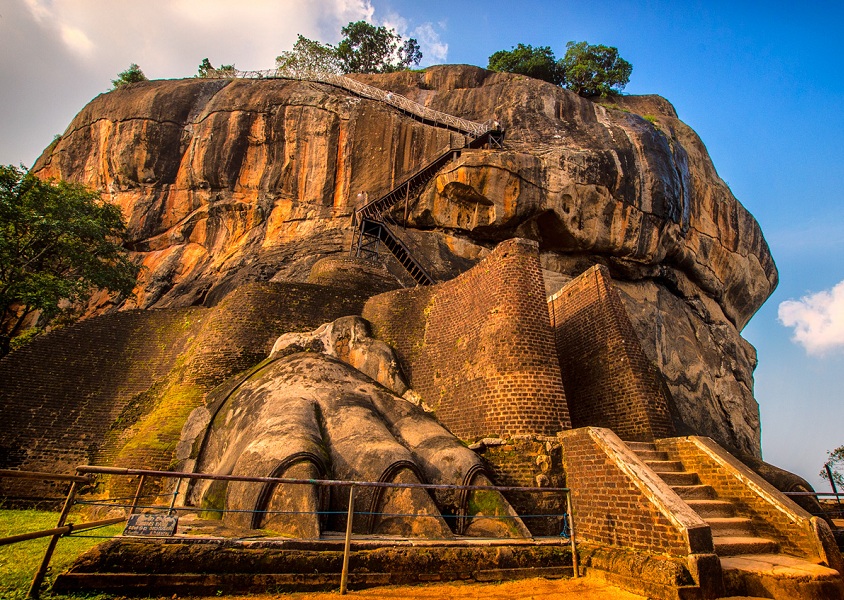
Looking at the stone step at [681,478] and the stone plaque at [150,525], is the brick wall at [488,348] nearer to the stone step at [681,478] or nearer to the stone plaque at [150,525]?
the stone step at [681,478]

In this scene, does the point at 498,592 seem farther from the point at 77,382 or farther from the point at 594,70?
the point at 594,70

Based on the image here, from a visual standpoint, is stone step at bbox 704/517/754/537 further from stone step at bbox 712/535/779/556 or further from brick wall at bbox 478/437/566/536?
brick wall at bbox 478/437/566/536

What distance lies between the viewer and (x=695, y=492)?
269 inches

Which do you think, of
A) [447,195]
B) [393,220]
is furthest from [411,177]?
[393,220]

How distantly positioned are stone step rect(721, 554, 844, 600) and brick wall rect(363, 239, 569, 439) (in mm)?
3610

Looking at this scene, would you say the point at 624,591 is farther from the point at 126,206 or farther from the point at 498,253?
the point at 126,206

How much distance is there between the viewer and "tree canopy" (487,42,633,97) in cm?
3375

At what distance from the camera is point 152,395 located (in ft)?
41.9

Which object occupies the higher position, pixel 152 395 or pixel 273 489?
pixel 152 395

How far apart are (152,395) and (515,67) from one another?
113ft

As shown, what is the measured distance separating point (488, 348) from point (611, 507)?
410cm

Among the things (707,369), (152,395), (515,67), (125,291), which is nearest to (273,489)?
(152,395)

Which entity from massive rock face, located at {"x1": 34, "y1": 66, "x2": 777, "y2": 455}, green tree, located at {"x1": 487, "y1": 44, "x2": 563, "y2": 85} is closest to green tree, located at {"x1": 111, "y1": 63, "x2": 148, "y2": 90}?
massive rock face, located at {"x1": 34, "y1": 66, "x2": 777, "y2": 455}

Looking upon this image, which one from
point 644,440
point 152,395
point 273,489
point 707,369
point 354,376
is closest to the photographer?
point 273,489
